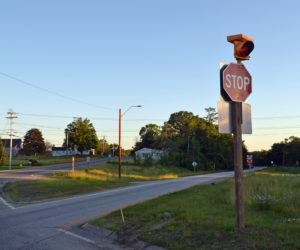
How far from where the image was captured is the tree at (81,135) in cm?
9300

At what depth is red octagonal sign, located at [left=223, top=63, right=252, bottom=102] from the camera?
6359mm

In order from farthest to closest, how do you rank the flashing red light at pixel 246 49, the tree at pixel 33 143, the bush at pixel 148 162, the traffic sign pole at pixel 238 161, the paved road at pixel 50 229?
the tree at pixel 33 143
the bush at pixel 148 162
the paved road at pixel 50 229
the flashing red light at pixel 246 49
the traffic sign pole at pixel 238 161

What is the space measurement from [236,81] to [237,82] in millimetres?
36

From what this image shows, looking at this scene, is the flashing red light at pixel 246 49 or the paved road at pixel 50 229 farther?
the paved road at pixel 50 229

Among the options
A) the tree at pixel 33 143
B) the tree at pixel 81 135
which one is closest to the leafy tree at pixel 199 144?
the tree at pixel 81 135

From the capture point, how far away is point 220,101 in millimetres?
6434

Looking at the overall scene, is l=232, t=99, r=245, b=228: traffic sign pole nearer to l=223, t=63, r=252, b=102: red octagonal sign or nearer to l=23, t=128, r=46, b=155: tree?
l=223, t=63, r=252, b=102: red octagonal sign

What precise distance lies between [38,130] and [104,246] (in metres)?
115

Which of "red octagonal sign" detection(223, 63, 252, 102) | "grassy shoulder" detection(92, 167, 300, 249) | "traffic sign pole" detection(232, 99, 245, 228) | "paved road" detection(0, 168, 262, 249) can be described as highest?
"red octagonal sign" detection(223, 63, 252, 102)

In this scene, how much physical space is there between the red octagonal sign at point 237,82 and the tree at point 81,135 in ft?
291

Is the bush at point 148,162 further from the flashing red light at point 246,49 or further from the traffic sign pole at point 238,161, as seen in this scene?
the flashing red light at point 246,49

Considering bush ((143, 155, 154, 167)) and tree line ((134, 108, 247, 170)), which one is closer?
bush ((143, 155, 154, 167))

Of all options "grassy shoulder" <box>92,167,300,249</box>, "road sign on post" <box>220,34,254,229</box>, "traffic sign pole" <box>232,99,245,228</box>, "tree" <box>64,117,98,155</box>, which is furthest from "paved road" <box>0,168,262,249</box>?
"tree" <box>64,117,98,155</box>

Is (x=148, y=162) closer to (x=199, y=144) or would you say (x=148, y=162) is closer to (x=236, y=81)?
(x=199, y=144)
